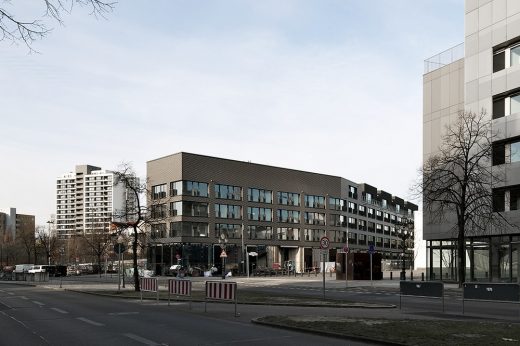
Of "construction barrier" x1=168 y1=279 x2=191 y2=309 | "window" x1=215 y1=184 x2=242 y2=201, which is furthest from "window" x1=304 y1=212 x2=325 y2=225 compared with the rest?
"construction barrier" x1=168 y1=279 x2=191 y2=309

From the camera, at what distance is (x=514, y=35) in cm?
4131

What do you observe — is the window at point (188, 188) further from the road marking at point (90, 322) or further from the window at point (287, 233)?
the road marking at point (90, 322)

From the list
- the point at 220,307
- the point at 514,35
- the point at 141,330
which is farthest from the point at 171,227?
the point at 141,330

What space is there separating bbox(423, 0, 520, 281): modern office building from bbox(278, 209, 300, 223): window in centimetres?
5389

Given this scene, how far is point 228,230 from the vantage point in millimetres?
92312

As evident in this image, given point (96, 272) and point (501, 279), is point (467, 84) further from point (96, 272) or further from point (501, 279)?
point (96, 272)

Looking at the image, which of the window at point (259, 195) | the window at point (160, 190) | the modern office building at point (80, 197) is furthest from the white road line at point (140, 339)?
the modern office building at point (80, 197)

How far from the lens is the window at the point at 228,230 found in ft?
298

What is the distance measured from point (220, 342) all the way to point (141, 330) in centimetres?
320

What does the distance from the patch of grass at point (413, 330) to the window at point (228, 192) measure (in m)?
76.6

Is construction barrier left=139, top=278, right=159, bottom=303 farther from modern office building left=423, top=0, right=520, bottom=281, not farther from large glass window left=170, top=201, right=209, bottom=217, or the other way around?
large glass window left=170, top=201, right=209, bottom=217

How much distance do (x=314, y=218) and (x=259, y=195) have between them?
1526 cm

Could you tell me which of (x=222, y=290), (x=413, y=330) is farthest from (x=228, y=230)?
(x=413, y=330)

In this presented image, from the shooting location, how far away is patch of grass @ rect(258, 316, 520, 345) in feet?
37.5
